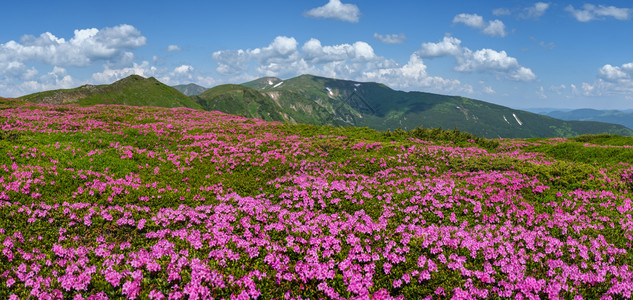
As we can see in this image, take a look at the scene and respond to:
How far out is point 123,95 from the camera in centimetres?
15588

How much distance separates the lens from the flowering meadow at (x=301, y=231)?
7.34 m

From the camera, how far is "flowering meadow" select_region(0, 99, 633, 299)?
7.34 metres

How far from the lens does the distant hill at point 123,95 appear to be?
112 metres

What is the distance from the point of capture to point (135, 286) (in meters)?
6.99

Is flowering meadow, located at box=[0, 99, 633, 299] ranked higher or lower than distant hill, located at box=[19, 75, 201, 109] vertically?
lower

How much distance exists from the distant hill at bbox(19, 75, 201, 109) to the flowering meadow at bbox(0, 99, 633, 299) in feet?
401

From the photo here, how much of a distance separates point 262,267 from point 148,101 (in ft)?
607

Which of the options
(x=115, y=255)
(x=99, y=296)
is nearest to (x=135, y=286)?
(x=99, y=296)

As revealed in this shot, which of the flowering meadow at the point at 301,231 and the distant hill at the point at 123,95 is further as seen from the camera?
the distant hill at the point at 123,95

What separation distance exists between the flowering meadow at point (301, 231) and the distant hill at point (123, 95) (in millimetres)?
122210

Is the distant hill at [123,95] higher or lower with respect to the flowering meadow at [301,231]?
higher

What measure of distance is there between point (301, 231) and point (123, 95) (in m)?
182

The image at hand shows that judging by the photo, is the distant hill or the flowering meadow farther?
the distant hill

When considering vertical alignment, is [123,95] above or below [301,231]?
above
